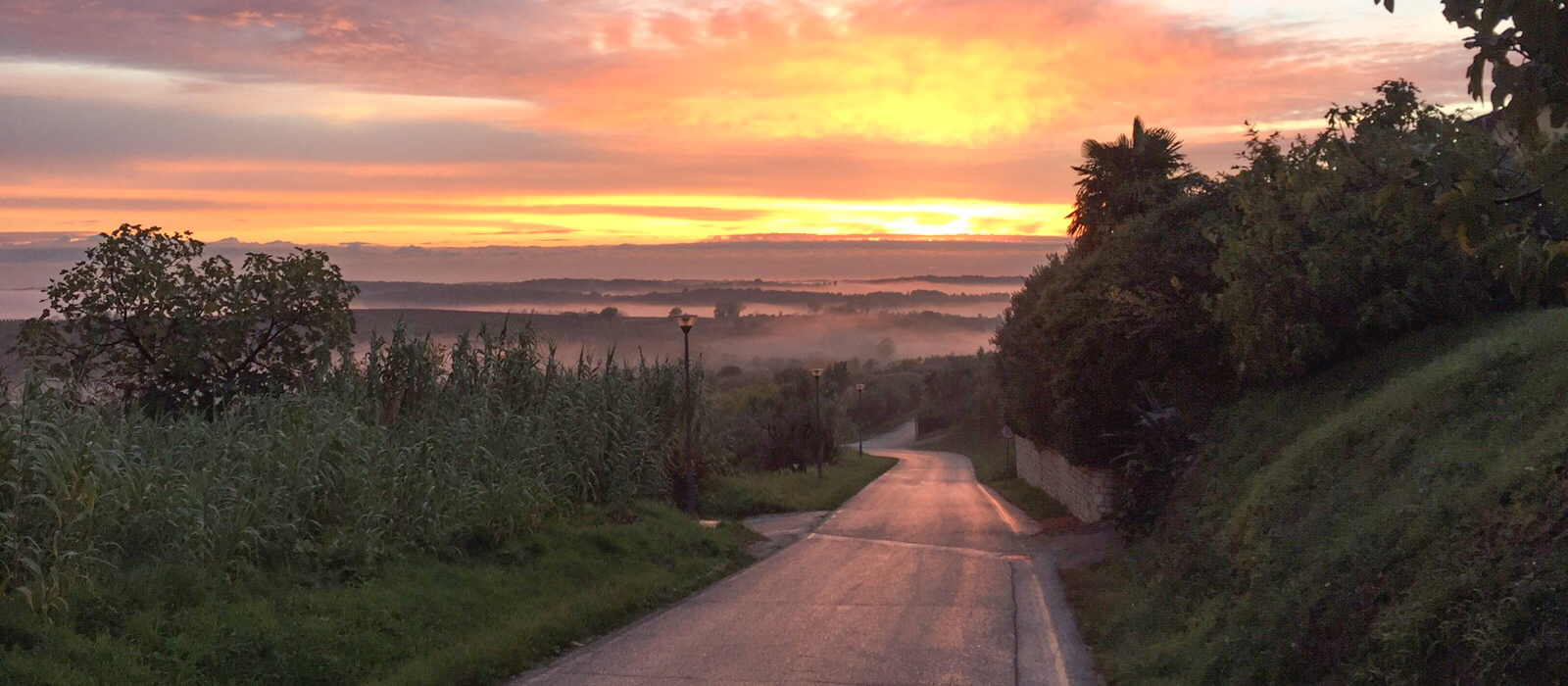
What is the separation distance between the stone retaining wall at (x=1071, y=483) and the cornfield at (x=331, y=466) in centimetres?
969

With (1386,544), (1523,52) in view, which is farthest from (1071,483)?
(1523,52)

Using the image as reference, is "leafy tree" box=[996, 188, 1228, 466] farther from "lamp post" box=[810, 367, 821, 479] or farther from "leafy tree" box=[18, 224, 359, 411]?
"lamp post" box=[810, 367, 821, 479]

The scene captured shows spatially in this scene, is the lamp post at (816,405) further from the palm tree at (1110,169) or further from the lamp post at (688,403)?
the lamp post at (688,403)

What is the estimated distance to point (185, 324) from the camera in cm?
1808

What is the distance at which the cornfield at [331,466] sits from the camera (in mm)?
9062

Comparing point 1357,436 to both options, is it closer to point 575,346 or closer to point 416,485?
point 416,485

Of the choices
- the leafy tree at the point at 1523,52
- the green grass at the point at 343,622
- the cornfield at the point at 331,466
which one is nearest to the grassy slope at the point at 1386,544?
the leafy tree at the point at 1523,52

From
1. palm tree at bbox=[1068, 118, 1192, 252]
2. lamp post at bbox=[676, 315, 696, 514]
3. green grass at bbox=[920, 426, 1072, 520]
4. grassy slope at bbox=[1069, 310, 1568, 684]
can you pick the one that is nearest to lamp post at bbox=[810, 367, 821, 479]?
green grass at bbox=[920, 426, 1072, 520]

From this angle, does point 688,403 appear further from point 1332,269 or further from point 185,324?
point 1332,269

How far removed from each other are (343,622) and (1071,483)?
23.5 metres

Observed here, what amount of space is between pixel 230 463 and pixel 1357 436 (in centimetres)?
1147

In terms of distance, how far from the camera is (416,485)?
14.0 metres

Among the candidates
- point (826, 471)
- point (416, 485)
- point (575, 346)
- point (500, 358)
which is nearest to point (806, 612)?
point (416, 485)

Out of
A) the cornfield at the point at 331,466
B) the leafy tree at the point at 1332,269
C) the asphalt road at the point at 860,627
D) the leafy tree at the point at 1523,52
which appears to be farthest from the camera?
the leafy tree at the point at 1332,269
